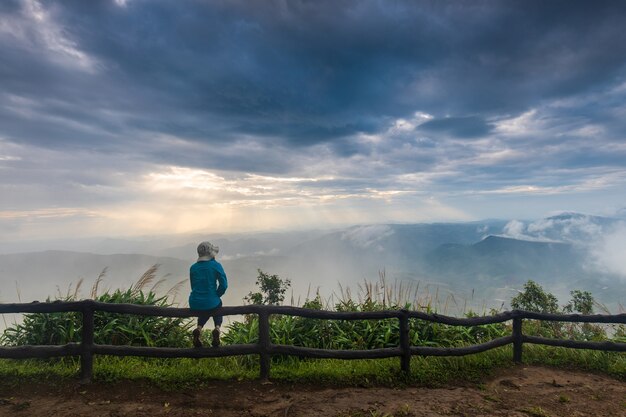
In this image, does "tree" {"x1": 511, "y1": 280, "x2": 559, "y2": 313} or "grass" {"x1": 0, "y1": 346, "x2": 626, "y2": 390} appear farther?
"tree" {"x1": 511, "y1": 280, "x2": 559, "y2": 313}

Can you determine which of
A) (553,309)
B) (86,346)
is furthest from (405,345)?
(553,309)

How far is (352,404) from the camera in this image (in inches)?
200

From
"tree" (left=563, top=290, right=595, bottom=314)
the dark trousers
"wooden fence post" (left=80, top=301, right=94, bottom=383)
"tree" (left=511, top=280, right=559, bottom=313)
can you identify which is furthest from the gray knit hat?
"tree" (left=563, top=290, right=595, bottom=314)

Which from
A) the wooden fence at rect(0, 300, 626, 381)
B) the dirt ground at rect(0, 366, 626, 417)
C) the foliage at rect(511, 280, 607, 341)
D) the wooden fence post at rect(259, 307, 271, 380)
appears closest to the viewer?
the dirt ground at rect(0, 366, 626, 417)

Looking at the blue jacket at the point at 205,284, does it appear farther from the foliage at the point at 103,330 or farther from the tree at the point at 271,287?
the tree at the point at 271,287

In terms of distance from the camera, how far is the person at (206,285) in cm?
576

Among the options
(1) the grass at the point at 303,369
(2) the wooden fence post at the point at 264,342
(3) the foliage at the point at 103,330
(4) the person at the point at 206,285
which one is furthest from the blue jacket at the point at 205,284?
(3) the foliage at the point at 103,330

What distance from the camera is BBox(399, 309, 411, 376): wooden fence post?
20.0ft

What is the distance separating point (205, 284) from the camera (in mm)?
5836

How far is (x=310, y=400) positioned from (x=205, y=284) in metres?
2.48

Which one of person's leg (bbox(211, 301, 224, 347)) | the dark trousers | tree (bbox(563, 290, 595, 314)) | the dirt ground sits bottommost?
tree (bbox(563, 290, 595, 314))

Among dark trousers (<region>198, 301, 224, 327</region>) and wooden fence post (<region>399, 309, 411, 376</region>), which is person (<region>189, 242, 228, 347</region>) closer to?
dark trousers (<region>198, 301, 224, 327</region>)

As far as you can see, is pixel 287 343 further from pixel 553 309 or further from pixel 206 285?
pixel 553 309

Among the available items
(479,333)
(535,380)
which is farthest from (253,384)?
(479,333)
